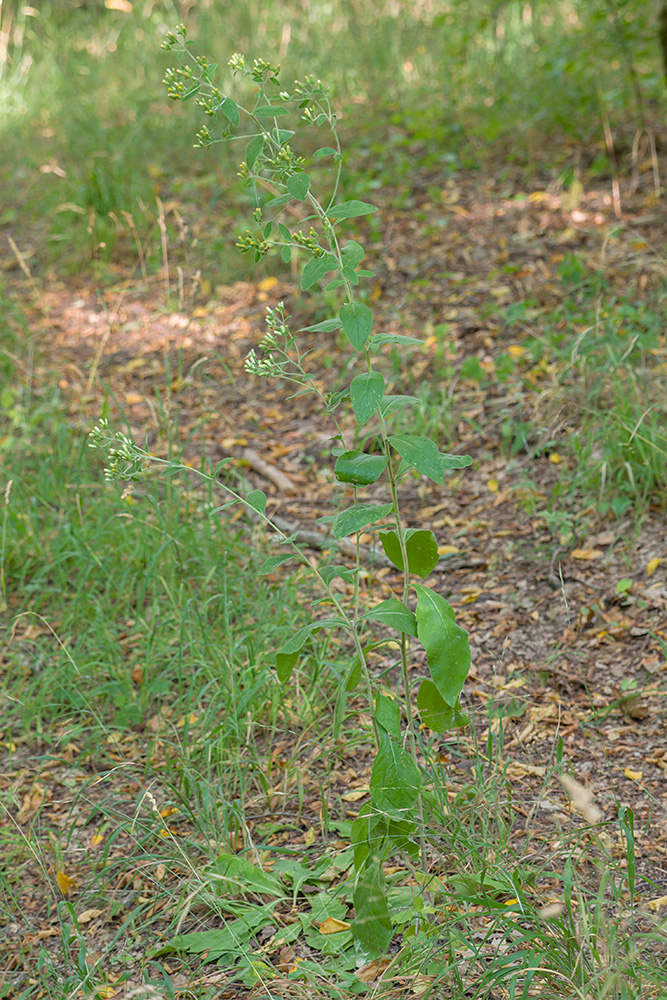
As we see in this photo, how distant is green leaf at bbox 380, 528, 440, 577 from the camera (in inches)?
66.2

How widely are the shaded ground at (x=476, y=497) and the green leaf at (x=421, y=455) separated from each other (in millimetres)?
693

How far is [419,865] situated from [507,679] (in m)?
0.75

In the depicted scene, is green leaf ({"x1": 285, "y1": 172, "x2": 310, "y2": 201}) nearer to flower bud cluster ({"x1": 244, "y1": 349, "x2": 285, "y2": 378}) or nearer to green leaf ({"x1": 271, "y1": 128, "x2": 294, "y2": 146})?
green leaf ({"x1": 271, "y1": 128, "x2": 294, "y2": 146})

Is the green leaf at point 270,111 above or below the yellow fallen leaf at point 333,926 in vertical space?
above

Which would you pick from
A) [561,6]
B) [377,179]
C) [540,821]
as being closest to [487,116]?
[377,179]

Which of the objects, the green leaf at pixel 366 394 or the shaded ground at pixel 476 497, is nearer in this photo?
the green leaf at pixel 366 394

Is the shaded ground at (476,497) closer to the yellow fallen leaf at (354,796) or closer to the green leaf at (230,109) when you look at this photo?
the yellow fallen leaf at (354,796)

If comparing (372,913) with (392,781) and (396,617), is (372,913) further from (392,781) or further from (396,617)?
(396,617)

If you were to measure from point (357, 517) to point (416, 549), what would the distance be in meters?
0.18

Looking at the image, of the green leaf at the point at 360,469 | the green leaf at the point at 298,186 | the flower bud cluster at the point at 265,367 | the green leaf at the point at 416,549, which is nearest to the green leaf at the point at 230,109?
the green leaf at the point at 298,186

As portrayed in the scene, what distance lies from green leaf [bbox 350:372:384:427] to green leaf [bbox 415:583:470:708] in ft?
1.19

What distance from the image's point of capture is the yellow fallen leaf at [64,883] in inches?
80.2

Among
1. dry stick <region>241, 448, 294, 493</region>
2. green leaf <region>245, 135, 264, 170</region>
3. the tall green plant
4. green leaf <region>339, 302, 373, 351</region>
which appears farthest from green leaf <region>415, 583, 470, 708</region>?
dry stick <region>241, 448, 294, 493</region>

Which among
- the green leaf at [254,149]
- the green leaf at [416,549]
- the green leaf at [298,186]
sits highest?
the green leaf at [254,149]
